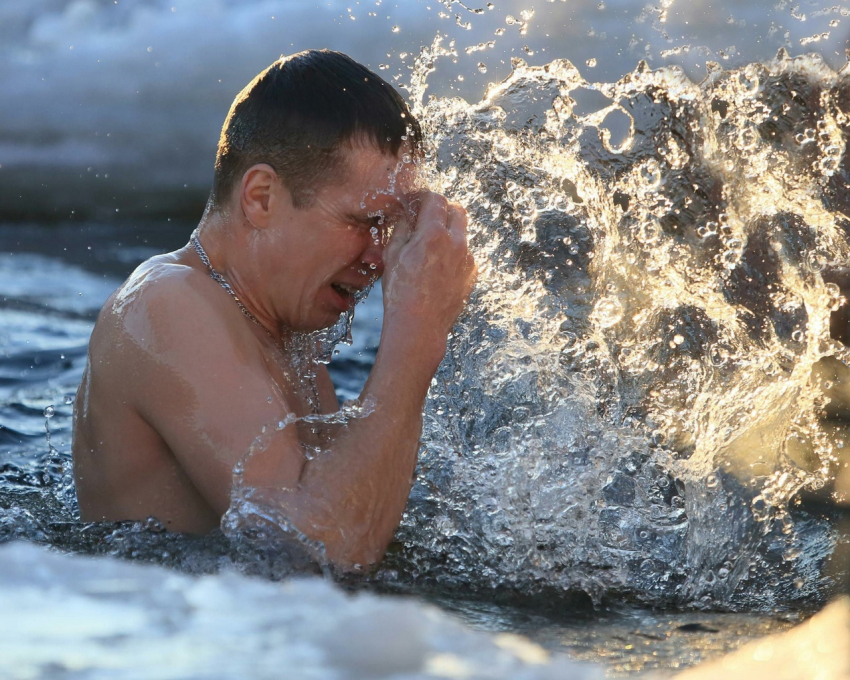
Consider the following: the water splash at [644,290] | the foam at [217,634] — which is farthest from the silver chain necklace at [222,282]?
the foam at [217,634]

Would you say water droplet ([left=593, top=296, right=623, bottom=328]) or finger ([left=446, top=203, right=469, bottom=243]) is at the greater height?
finger ([left=446, top=203, right=469, bottom=243])

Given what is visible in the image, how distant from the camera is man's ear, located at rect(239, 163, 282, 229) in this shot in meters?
2.12

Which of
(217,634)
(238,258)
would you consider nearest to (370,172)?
(238,258)

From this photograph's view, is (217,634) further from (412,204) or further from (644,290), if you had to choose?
(644,290)

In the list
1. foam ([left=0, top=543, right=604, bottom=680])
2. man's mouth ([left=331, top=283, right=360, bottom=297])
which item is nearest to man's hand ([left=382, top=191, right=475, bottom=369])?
man's mouth ([left=331, top=283, right=360, bottom=297])

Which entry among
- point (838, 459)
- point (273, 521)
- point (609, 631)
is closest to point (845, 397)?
point (838, 459)

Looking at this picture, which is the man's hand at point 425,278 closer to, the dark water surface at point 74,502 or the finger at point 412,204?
the finger at point 412,204

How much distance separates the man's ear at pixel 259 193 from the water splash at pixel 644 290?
0.68 metres

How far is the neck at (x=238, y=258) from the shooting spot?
86.0 inches

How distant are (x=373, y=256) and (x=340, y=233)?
0.11 m

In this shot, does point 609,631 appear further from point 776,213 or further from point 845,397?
point 845,397

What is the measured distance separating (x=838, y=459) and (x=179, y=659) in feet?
8.24

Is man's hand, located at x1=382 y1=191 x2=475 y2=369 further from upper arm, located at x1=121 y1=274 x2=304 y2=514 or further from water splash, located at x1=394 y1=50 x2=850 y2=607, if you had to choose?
water splash, located at x1=394 y1=50 x2=850 y2=607

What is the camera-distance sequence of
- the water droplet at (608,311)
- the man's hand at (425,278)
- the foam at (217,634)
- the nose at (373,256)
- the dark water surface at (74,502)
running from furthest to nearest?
the water droplet at (608,311) → the nose at (373,256) → the man's hand at (425,278) → the dark water surface at (74,502) → the foam at (217,634)
